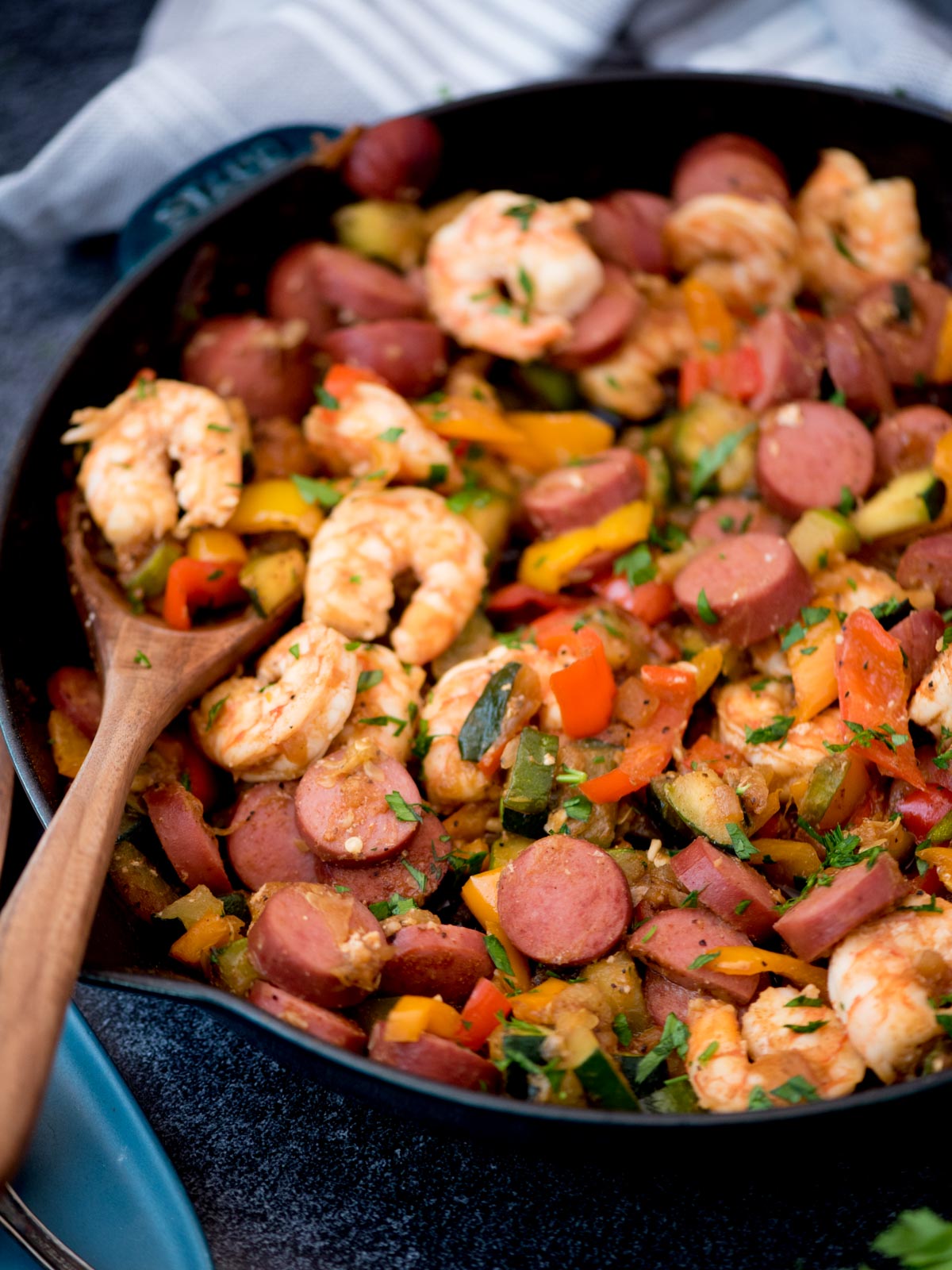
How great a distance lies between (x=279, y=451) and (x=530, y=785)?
3.15 ft

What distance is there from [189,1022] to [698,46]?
9.84 ft

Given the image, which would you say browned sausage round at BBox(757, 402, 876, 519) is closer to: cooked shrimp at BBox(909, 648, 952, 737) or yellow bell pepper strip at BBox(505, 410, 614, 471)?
yellow bell pepper strip at BBox(505, 410, 614, 471)

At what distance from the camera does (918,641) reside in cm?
221

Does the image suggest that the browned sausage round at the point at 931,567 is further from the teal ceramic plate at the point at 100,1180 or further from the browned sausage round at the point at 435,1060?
the teal ceramic plate at the point at 100,1180

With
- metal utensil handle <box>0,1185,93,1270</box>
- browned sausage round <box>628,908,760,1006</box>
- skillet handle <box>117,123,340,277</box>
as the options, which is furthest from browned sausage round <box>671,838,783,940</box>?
skillet handle <box>117,123,340,277</box>

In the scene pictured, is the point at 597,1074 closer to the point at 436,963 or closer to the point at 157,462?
the point at 436,963

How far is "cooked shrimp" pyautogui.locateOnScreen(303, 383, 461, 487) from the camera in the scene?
2518mm

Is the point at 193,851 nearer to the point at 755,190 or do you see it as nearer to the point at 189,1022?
the point at 189,1022

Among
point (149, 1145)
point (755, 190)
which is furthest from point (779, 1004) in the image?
point (755, 190)

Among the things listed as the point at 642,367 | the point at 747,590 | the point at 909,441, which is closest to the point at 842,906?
the point at 747,590

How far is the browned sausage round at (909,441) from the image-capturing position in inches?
101

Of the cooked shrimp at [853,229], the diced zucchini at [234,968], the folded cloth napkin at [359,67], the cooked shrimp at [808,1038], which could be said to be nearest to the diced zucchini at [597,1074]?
the cooked shrimp at [808,1038]

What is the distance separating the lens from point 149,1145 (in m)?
2.04

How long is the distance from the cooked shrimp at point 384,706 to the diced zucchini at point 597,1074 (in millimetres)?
645
